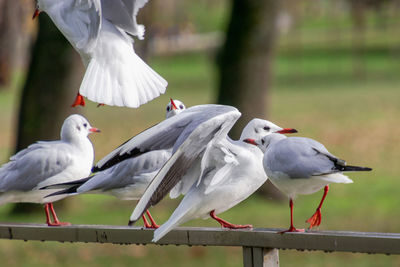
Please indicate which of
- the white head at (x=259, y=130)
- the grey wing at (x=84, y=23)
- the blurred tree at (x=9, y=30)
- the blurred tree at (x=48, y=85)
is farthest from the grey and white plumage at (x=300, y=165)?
the blurred tree at (x=9, y=30)

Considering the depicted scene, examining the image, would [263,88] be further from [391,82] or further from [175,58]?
[175,58]

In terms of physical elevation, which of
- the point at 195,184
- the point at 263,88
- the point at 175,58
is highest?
the point at 195,184

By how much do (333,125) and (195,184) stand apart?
16063 mm

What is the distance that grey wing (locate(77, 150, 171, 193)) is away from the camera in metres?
4.14

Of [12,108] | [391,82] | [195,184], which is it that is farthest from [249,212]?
[391,82]

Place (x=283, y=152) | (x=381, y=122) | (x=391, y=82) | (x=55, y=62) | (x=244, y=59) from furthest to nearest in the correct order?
(x=391, y=82) < (x=381, y=122) < (x=244, y=59) < (x=55, y=62) < (x=283, y=152)

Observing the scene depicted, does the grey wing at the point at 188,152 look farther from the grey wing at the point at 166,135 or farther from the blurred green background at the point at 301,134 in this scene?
the blurred green background at the point at 301,134

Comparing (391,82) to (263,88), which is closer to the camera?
(263,88)

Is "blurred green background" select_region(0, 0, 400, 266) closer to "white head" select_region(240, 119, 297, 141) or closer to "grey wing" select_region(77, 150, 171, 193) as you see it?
"grey wing" select_region(77, 150, 171, 193)

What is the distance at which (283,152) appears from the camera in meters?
3.51

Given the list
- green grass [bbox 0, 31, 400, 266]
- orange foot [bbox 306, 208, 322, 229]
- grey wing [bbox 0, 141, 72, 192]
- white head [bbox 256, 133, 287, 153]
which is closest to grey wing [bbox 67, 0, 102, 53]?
grey wing [bbox 0, 141, 72, 192]

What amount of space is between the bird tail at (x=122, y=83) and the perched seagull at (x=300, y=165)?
100cm

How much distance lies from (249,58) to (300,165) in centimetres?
820

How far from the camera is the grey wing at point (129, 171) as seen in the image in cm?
414
